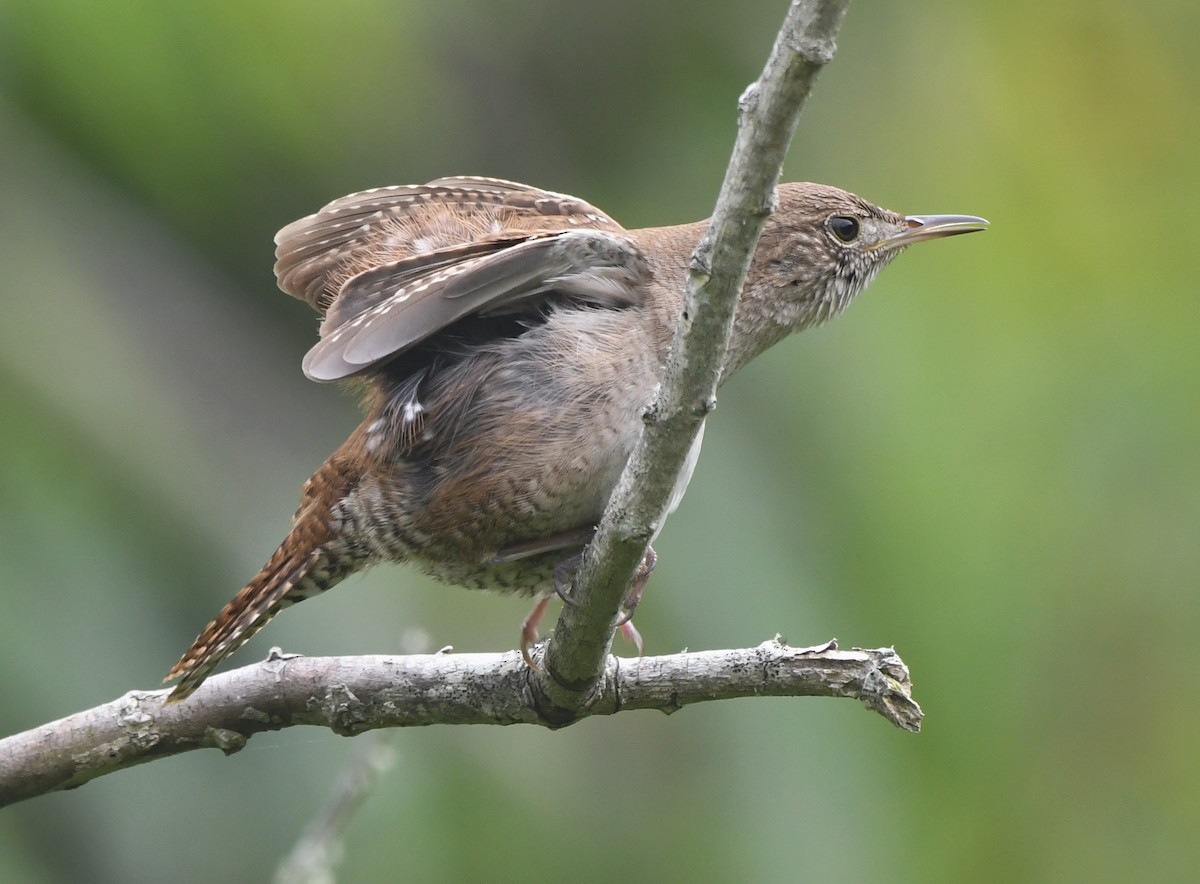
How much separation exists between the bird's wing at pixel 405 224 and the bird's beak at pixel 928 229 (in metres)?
0.83

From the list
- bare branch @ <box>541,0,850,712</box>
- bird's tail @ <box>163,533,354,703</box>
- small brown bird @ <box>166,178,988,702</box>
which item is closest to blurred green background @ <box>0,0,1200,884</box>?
bird's tail @ <box>163,533,354,703</box>

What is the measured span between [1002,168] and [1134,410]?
57.1 inches

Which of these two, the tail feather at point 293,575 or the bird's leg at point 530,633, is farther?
the tail feather at point 293,575

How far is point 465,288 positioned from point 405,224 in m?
0.93

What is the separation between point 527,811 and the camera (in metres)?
5.93

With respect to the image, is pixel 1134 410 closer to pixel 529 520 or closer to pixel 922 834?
pixel 922 834

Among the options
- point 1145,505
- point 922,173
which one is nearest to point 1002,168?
point 922,173

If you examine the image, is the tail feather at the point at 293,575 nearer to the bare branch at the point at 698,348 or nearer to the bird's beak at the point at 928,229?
the bare branch at the point at 698,348

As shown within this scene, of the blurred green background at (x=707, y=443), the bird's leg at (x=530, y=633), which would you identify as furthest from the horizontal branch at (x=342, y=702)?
the blurred green background at (x=707, y=443)

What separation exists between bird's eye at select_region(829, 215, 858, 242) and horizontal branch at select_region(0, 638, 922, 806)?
145 cm

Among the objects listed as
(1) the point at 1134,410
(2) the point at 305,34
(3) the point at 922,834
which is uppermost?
(2) the point at 305,34

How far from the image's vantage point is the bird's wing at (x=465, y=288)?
325 centimetres

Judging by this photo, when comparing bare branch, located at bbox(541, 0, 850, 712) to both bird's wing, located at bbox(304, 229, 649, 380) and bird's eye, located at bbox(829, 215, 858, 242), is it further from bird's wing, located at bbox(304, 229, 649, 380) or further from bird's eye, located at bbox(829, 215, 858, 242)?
bird's eye, located at bbox(829, 215, 858, 242)

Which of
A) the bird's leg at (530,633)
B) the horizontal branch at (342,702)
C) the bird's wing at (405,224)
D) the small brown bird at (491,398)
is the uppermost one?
the bird's wing at (405,224)
